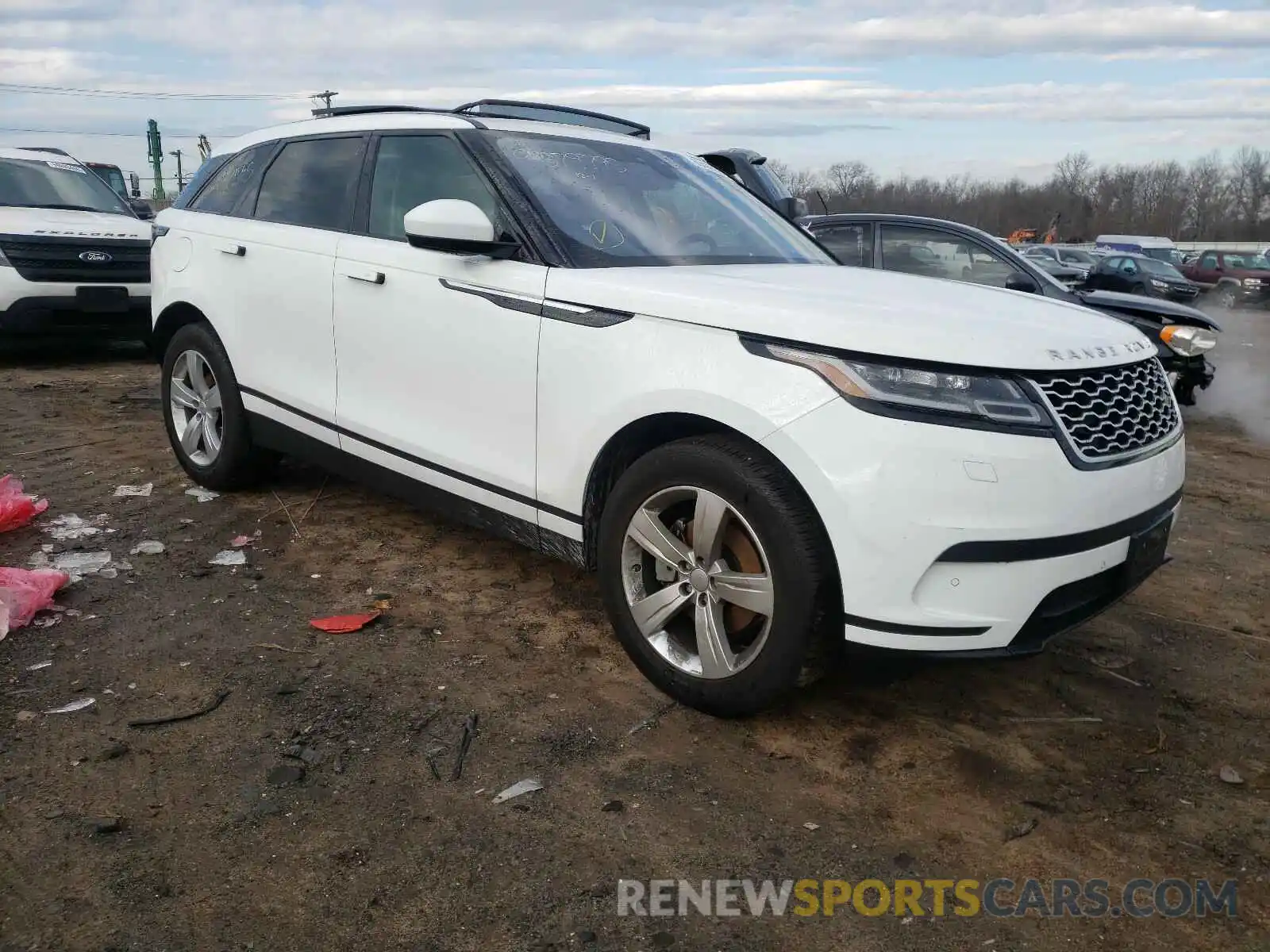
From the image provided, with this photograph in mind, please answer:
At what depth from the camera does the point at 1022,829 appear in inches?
103

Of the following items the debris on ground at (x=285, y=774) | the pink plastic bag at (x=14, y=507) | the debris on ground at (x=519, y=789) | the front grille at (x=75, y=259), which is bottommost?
the debris on ground at (x=519, y=789)

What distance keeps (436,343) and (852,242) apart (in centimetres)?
508

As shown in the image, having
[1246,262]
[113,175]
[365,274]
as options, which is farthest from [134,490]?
[1246,262]

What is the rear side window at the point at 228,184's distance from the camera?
487cm

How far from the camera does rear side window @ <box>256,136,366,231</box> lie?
4.24 metres

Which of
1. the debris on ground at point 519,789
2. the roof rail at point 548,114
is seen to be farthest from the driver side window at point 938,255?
the debris on ground at point 519,789

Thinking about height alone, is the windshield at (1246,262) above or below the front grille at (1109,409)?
above

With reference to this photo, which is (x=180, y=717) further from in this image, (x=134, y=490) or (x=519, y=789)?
(x=134, y=490)

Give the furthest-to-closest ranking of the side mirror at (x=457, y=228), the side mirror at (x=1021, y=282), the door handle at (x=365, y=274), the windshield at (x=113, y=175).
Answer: the windshield at (x=113, y=175), the side mirror at (x=1021, y=282), the door handle at (x=365, y=274), the side mirror at (x=457, y=228)

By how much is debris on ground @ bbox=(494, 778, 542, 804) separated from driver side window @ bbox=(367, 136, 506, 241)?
1864 millimetres

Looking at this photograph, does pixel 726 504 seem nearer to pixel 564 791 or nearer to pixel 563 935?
pixel 564 791

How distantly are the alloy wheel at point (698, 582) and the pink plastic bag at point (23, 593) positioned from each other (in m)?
2.16

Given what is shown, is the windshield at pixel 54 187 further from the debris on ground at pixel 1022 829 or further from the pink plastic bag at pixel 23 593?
the debris on ground at pixel 1022 829

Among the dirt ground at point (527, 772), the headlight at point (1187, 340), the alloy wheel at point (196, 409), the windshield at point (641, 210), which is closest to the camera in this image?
the dirt ground at point (527, 772)
